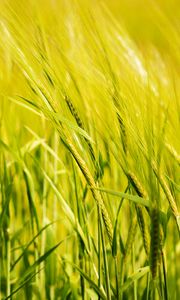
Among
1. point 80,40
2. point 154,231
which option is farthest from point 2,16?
point 154,231

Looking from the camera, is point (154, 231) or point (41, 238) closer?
point (154, 231)

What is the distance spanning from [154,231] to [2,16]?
0.33 metres

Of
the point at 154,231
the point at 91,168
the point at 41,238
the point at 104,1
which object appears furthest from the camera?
the point at 41,238

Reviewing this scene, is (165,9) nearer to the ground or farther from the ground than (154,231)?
farther from the ground

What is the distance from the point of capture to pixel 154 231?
24.6 inches

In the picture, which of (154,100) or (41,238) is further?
(41,238)

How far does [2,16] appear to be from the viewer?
78cm

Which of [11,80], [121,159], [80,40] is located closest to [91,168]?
[121,159]

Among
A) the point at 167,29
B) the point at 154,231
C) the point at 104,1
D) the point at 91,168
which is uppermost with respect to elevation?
the point at 104,1

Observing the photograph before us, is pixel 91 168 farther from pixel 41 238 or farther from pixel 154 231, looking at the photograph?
pixel 41 238

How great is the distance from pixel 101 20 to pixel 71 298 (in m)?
0.42

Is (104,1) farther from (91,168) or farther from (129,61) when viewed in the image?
(91,168)

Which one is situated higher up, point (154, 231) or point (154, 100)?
point (154, 100)

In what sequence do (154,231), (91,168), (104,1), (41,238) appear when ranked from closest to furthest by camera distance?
(154,231)
(91,168)
(104,1)
(41,238)
